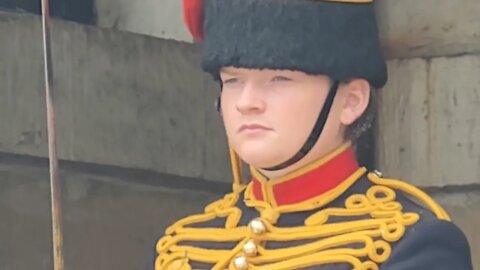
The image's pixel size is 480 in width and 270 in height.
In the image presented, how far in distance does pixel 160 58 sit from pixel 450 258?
1049 millimetres

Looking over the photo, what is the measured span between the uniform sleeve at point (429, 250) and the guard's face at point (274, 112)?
0.17m

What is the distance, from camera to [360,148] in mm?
2363

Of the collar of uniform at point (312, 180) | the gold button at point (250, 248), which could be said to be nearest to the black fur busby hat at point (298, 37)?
the collar of uniform at point (312, 180)

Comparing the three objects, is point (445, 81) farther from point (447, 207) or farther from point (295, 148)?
point (295, 148)

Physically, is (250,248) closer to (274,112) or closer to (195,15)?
(274,112)

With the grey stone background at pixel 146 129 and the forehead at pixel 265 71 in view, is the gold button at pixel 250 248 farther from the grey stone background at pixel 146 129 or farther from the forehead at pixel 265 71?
the grey stone background at pixel 146 129

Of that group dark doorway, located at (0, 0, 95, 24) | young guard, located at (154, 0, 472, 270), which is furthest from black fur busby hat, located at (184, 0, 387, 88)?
dark doorway, located at (0, 0, 95, 24)

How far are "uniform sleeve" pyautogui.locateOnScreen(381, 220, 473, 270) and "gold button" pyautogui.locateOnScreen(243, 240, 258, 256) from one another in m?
0.16

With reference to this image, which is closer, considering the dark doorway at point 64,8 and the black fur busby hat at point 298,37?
the black fur busby hat at point 298,37

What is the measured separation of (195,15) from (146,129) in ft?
2.62

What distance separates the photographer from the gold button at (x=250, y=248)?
2148 millimetres

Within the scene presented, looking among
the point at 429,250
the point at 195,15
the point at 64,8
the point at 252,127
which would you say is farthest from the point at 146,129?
the point at 429,250

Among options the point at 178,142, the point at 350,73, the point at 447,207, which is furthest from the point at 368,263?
the point at 178,142

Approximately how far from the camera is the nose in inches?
83.4
